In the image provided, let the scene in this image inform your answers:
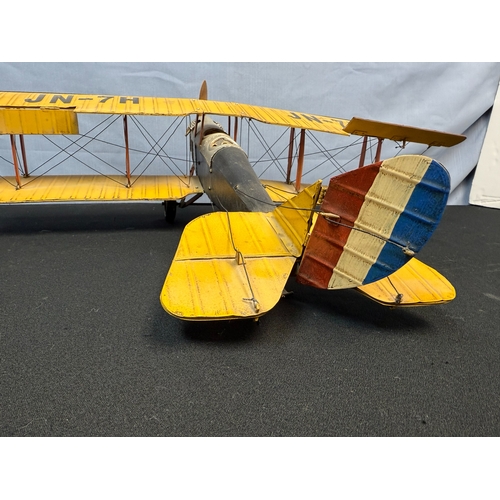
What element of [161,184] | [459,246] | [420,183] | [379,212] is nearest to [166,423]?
[379,212]

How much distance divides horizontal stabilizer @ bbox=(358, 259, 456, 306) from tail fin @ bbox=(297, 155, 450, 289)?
10.9 inches

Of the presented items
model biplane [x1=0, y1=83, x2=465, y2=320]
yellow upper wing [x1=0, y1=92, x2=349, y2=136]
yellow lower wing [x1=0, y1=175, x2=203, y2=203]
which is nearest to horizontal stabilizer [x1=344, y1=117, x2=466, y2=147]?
model biplane [x1=0, y1=83, x2=465, y2=320]

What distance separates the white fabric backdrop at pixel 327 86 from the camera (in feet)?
18.6

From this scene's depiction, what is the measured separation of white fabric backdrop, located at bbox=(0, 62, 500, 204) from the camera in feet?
18.6

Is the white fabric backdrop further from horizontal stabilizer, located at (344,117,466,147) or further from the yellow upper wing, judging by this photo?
horizontal stabilizer, located at (344,117,466,147)

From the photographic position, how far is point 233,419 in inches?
79.4

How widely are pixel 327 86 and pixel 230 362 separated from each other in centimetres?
538

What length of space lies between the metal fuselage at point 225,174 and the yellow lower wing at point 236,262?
44cm

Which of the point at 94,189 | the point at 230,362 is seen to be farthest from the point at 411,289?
the point at 94,189

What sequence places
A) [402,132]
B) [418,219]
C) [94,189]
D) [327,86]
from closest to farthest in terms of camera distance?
[418,219] → [402,132] → [94,189] → [327,86]

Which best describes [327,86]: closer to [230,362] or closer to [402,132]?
[402,132]

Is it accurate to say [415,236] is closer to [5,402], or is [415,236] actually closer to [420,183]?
[420,183]

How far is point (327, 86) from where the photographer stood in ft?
20.6

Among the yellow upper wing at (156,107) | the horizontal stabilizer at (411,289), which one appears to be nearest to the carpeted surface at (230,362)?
the horizontal stabilizer at (411,289)
